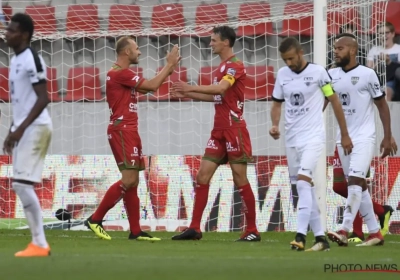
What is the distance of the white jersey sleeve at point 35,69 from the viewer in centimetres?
782

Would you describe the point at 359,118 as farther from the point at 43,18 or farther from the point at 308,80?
the point at 43,18

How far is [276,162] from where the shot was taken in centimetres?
1330

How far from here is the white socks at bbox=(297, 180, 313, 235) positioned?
29.2 feet

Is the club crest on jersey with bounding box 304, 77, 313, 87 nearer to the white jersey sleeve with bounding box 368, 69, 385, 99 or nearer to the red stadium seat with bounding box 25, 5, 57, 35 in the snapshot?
the white jersey sleeve with bounding box 368, 69, 385, 99

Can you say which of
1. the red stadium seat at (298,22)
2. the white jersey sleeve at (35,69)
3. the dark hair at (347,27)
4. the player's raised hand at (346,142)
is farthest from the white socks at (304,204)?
the red stadium seat at (298,22)

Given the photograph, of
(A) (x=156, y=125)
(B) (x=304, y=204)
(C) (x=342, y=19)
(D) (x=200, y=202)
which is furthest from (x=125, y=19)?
(B) (x=304, y=204)

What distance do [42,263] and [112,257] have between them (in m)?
0.93

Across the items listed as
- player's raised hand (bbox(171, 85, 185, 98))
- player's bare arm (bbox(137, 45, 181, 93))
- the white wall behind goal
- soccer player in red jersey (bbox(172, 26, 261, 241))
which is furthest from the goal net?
player's raised hand (bbox(171, 85, 185, 98))

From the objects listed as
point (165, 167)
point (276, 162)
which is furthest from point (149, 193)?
point (276, 162)

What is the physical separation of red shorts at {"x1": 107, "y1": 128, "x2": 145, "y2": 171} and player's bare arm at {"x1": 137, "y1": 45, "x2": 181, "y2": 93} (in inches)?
21.1

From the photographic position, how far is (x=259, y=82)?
15461mm

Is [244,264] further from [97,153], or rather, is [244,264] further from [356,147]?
[97,153]

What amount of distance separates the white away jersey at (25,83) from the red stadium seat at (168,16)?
745 cm

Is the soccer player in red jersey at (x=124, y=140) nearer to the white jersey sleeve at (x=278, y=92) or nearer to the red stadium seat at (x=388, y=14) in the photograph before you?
the white jersey sleeve at (x=278, y=92)
